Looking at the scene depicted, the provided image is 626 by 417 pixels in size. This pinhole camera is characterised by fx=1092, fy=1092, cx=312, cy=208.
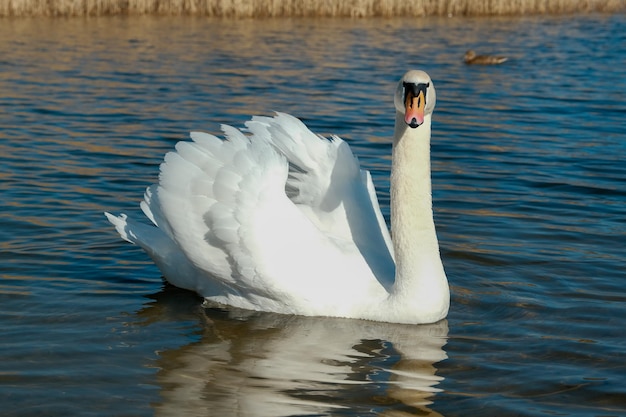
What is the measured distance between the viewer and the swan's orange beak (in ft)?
17.4

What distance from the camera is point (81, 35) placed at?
872 inches

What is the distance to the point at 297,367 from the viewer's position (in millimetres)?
5285

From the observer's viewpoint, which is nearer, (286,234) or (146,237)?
(286,234)

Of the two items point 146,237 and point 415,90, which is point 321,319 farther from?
point 415,90

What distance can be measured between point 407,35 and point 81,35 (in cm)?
710

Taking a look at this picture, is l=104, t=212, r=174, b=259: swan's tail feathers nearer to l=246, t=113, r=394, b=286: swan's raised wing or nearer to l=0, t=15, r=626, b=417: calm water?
l=0, t=15, r=626, b=417: calm water

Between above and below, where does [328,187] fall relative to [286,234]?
above

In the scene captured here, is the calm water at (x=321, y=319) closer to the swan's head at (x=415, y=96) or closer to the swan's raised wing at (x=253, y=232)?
the swan's raised wing at (x=253, y=232)

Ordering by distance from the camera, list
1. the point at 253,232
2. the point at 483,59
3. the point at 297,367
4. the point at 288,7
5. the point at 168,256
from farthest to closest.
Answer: the point at 288,7
the point at 483,59
the point at 168,256
the point at 253,232
the point at 297,367

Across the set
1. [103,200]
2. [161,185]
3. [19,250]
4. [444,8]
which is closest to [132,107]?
[103,200]

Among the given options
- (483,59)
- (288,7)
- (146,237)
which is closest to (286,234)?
(146,237)

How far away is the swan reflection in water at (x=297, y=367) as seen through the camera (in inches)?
188

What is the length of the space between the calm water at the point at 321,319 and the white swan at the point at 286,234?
16 centimetres

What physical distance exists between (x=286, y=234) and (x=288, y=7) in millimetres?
22404
